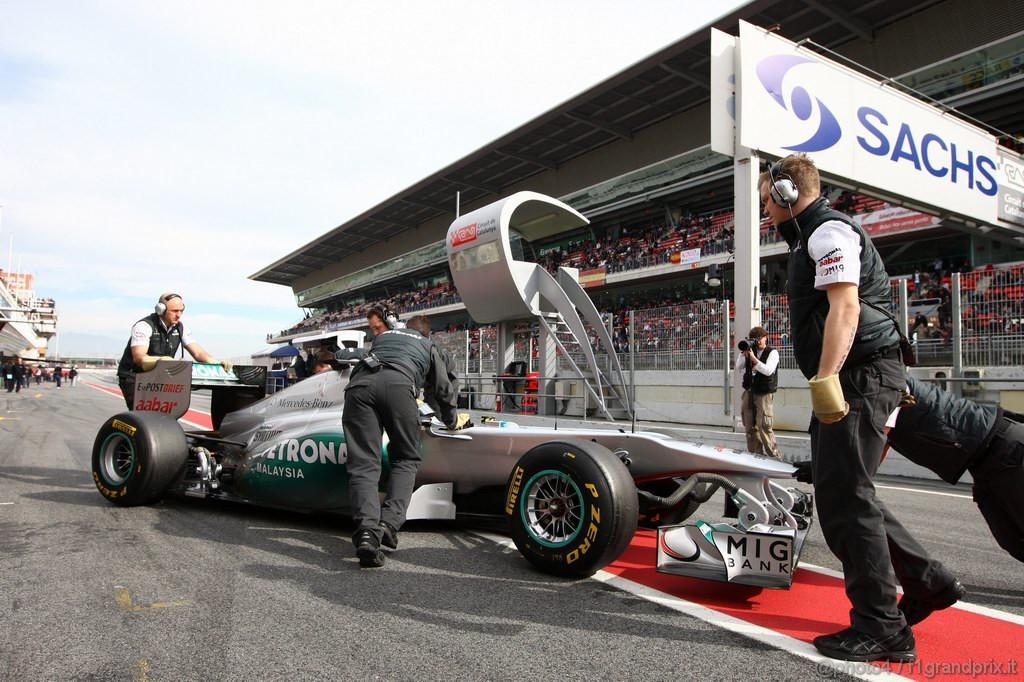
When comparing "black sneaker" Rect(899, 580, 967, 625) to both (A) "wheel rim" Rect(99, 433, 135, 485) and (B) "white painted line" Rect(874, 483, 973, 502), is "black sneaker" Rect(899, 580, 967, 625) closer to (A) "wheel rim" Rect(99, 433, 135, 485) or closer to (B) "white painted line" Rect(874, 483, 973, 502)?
(B) "white painted line" Rect(874, 483, 973, 502)

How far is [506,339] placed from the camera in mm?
15117

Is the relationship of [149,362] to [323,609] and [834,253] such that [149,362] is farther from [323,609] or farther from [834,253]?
[834,253]

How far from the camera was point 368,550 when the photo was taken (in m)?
3.28

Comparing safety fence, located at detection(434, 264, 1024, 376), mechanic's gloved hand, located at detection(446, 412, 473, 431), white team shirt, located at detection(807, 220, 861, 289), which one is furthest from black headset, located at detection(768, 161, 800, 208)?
safety fence, located at detection(434, 264, 1024, 376)

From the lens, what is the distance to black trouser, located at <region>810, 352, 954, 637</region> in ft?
7.57

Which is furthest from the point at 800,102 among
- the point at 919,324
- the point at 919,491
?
the point at 919,491

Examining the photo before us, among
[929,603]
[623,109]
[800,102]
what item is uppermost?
[623,109]

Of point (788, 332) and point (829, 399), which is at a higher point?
point (788, 332)

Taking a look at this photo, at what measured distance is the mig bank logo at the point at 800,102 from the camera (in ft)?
34.1

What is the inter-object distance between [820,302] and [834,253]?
0.66ft

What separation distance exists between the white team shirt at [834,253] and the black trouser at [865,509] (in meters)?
0.35

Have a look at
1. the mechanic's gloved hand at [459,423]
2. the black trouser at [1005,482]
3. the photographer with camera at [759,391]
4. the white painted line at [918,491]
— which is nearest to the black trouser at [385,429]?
the mechanic's gloved hand at [459,423]

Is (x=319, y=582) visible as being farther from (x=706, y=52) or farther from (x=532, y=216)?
(x=706, y=52)

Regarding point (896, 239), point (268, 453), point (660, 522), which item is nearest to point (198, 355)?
point (268, 453)
